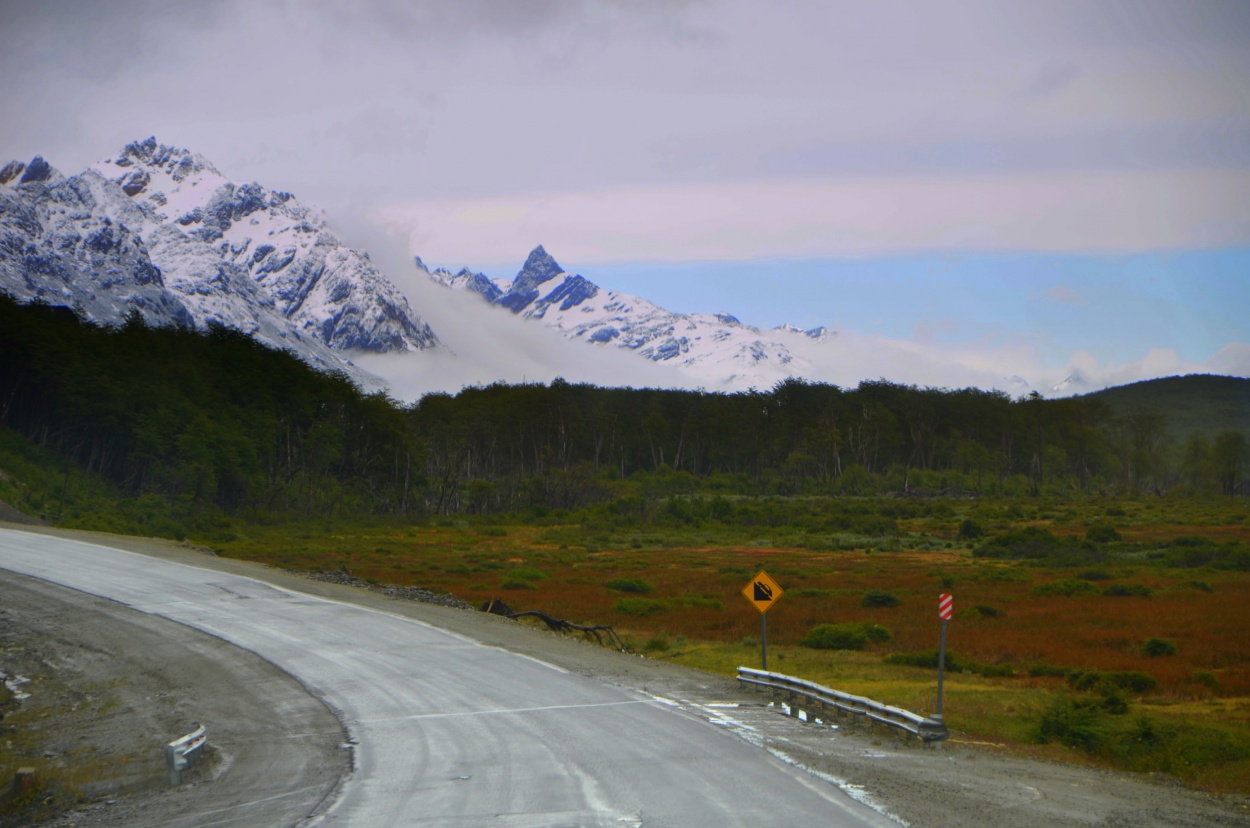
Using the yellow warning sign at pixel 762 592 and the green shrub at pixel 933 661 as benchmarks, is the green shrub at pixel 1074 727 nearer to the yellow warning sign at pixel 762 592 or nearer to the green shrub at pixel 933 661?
the yellow warning sign at pixel 762 592

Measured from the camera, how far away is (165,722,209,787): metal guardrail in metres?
13.0

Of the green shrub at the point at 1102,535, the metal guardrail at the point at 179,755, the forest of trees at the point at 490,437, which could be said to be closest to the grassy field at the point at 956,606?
the green shrub at the point at 1102,535

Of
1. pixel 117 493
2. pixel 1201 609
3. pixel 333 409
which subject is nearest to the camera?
pixel 1201 609

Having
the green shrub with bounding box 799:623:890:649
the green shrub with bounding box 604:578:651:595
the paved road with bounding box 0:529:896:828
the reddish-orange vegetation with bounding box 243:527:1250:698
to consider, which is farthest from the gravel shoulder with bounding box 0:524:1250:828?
the green shrub with bounding box 604:578:651:595

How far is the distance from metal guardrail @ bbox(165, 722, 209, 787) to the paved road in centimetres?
222

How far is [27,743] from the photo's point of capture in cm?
1588

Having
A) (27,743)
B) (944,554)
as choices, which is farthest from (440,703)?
(944,554)

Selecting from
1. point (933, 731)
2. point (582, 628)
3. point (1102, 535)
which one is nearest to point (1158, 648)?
point (582, 628)

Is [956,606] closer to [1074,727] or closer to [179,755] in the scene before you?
[1074,727]

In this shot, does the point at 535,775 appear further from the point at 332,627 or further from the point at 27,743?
Result: the point at 332,627

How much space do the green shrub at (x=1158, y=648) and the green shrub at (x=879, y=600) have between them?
11.6 m

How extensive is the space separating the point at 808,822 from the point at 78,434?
8623 centimetres

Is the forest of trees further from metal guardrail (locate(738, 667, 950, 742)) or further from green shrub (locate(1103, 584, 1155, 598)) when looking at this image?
metal guardrail (locate(738, 667, 950, 742))

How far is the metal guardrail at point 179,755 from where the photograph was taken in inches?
510
